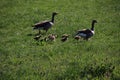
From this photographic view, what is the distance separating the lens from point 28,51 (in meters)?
16.7

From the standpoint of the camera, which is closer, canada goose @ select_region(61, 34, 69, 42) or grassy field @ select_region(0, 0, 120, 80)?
grassy field @ select_region(0, 0, 120, 80)

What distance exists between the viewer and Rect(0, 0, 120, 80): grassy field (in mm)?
13023

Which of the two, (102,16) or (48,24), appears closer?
(48,24)

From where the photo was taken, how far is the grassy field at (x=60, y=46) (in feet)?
42.7

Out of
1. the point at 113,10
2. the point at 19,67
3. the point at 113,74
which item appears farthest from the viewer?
the point at 113,10

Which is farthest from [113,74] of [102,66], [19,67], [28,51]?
[28,51]

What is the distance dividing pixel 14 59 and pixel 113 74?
4.74m

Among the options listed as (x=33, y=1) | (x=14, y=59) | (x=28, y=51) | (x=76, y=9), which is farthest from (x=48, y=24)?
(x=33, y=1)

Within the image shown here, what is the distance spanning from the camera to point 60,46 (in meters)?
17.7

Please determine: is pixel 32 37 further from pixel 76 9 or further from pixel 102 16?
pixel 76 9

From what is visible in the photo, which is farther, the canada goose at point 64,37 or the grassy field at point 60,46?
the canada goose at point 64,37

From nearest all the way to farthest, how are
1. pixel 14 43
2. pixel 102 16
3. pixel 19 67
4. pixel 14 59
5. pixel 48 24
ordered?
pixel 19 67
pixel 14 59
pixel 14 43
pixel 48 24
pixel 102 16

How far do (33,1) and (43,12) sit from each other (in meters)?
5.46

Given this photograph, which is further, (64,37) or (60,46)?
(64,37)
